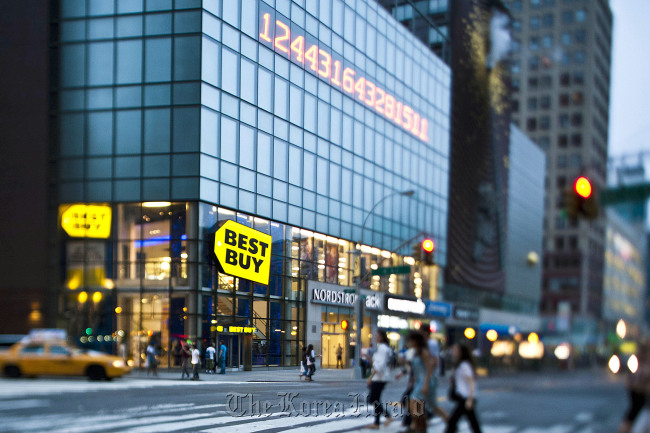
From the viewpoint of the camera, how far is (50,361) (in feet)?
85.8

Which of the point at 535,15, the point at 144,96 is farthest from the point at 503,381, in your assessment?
the point at 144,96

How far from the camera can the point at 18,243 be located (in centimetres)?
3666

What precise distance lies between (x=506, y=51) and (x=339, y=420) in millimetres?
11874

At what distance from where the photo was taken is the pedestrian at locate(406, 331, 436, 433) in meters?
12.8

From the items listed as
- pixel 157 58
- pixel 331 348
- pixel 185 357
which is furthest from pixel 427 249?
pixel 331 348

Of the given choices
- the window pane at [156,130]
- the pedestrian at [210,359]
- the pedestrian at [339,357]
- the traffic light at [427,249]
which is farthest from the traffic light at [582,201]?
the pedestrian at [339,357]

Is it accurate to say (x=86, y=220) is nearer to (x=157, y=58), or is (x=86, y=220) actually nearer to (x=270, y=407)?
(x=157, y=58)

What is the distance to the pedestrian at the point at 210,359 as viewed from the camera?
3534 centimetres

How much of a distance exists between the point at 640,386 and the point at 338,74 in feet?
127

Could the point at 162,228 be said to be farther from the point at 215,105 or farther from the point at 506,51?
the point at 506,51

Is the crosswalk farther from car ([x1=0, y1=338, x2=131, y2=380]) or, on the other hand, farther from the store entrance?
the store entrance

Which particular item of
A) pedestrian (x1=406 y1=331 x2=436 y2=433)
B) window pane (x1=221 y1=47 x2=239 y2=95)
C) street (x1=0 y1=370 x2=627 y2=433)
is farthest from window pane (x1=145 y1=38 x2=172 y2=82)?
pedestrian (x1=406 y1=331 x2=436 y2=433)

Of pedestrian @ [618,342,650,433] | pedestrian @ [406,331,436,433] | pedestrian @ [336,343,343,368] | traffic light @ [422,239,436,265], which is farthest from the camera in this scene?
pedestrian @ [336,343,343,368]
